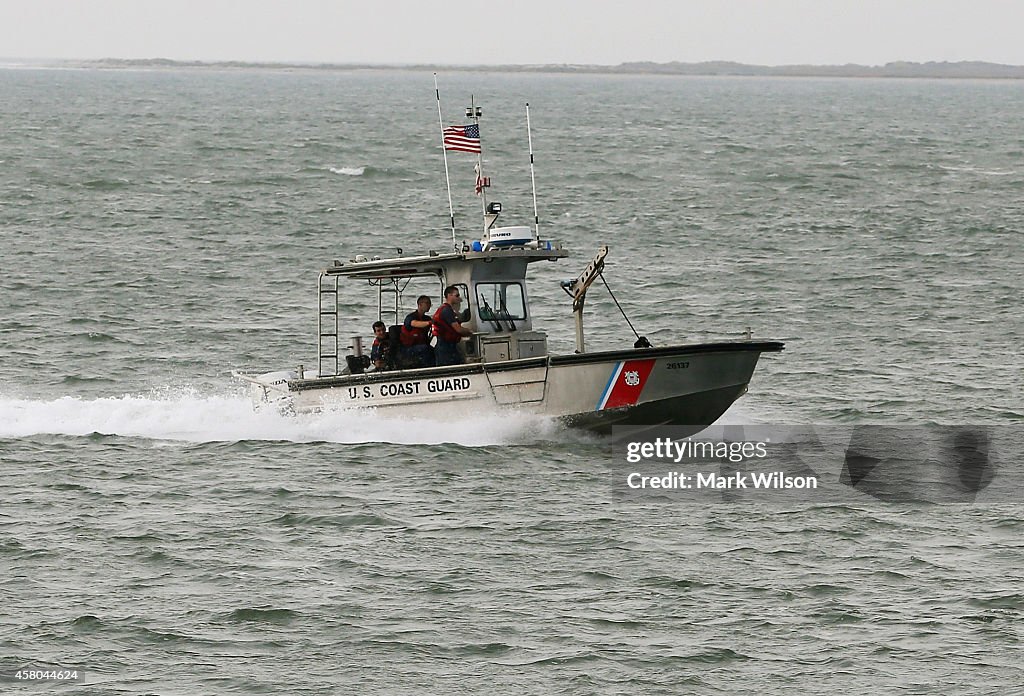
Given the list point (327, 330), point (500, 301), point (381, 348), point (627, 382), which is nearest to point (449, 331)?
point (500, 301)

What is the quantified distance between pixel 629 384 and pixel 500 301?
2.31 m

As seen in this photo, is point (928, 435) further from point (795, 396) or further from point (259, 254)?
point (259, 254)

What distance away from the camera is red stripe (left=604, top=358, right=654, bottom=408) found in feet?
67.5

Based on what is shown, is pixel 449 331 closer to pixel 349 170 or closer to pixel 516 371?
pixel 516 371

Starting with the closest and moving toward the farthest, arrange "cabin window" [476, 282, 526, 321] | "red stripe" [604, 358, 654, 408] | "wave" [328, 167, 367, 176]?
"red stripe" [604, 358, 654, 408], "cabin window" [476, 282, 526, 321], "wave" [328, 167, 367, 176]

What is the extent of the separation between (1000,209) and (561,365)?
3641cm

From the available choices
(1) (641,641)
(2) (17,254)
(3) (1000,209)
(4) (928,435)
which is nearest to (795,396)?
(4) (928,435)

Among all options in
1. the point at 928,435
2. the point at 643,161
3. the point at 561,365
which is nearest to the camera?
the point at 561,365

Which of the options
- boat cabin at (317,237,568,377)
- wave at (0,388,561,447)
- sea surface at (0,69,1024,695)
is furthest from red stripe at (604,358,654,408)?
boat cabin at (317,237,568,377)

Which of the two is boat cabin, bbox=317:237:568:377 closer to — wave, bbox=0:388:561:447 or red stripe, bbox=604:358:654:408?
wave, bbox=0:388:561:447

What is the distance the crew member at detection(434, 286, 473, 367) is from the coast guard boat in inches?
6.3

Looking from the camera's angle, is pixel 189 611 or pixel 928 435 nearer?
pixel 189 611

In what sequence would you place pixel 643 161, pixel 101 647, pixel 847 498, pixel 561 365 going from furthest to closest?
pixel 643 161 → pixel 561 365 → pixel 847 498 → pixel 101 647

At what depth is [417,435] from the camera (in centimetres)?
2156
